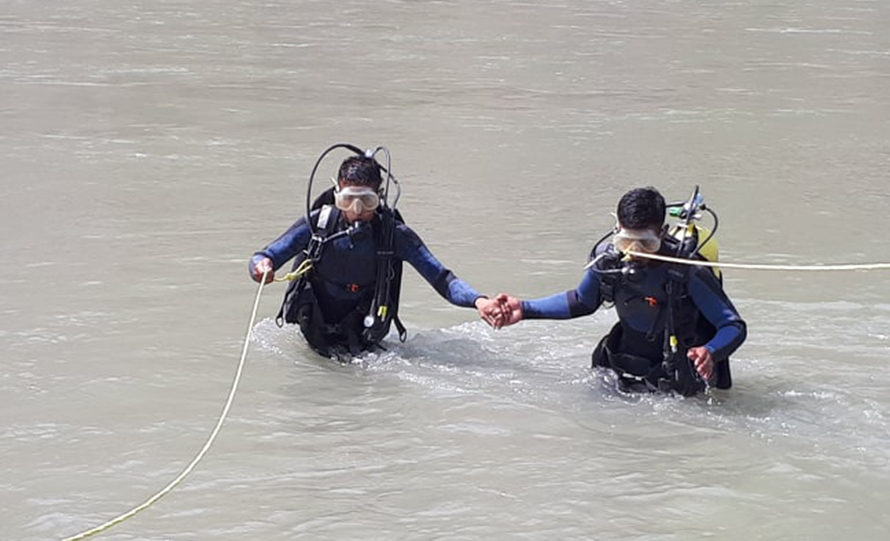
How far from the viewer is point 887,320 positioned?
670 centimetres

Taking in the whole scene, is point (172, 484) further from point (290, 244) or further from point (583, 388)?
point (583, 388)

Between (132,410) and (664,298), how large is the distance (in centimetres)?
210

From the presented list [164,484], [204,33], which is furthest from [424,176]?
[204,33]

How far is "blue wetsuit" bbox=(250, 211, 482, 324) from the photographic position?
5691 millimetres

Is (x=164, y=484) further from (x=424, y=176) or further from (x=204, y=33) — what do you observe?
(x=204, y=33)

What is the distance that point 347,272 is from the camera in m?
5.79

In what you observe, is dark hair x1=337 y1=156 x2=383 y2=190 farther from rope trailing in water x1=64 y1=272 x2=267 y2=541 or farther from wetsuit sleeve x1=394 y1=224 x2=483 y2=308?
rope trailing in water x1=64 y1=272 x2=267 y2=541

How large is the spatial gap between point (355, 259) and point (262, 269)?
1.33 ft

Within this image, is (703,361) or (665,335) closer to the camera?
(703,361)

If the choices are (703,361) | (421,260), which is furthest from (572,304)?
(421,260)

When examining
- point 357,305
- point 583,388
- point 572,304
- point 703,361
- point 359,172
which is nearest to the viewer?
point 703,361

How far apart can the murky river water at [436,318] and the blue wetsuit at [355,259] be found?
381mm

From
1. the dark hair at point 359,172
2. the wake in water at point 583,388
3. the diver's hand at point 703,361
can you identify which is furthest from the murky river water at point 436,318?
the dark hair at point 359,172

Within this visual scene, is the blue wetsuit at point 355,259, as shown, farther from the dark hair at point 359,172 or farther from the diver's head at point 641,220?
the diver's head at point 641,220
